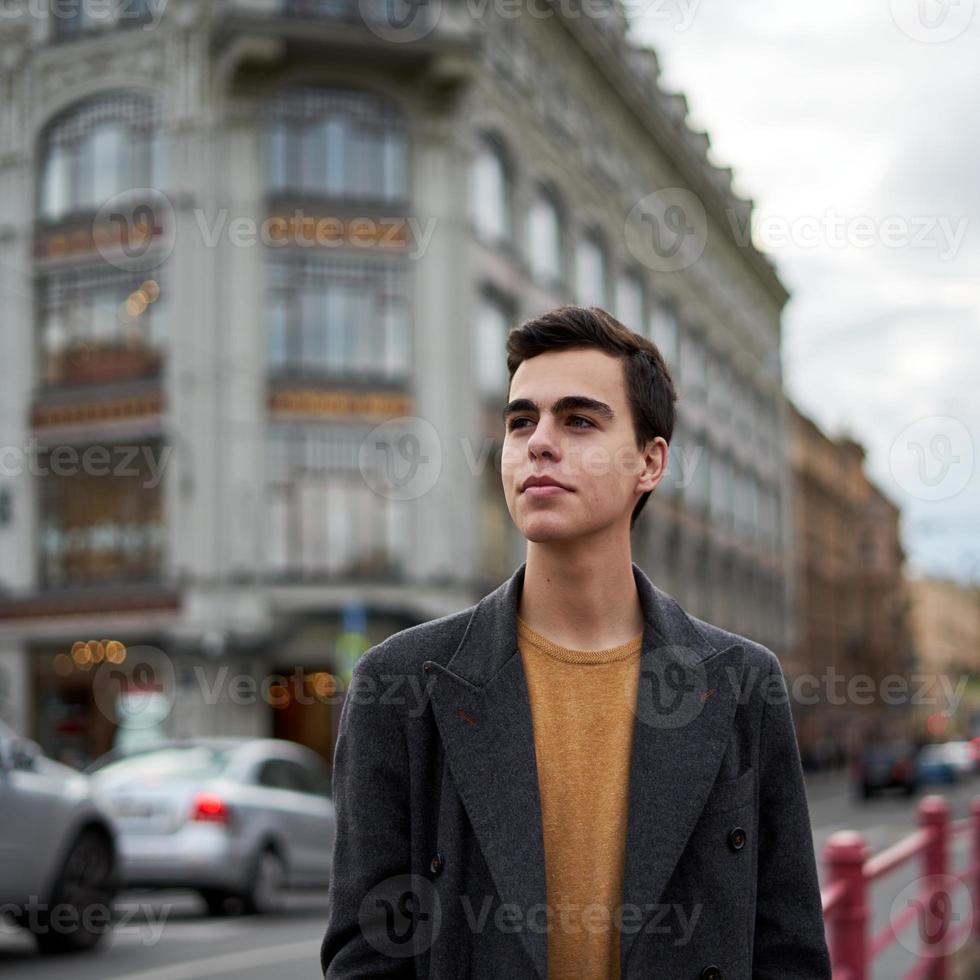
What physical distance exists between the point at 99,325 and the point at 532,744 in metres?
30.1

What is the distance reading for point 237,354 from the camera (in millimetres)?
30266

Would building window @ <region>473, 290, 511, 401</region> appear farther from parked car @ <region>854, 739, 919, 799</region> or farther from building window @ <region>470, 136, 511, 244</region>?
parked car @ <region>854, 739, 919, 799</region>

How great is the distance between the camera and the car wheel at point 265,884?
43.3 ft

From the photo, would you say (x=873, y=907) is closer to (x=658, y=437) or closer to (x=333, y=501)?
(x=658, y=437)

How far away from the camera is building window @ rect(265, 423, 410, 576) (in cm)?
3014

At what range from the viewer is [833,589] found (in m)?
76.5

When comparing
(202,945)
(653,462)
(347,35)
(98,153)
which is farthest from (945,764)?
(653,462)

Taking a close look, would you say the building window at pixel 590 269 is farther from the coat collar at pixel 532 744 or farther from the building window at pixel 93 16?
the coat collar at pixel 532 744

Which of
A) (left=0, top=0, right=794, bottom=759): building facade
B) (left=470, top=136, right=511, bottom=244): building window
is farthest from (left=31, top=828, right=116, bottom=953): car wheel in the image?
(left=470, top=136, right=511, bottom=244): building window

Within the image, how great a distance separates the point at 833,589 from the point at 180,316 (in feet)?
169

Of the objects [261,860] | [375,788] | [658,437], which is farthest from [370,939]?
[261,860]

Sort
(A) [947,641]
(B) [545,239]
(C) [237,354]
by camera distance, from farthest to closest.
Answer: (A) [947,641] < (B) [545,239] < (C) [237,354]

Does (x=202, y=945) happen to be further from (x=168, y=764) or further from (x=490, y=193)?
(x=490, y=193)

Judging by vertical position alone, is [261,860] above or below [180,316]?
below
